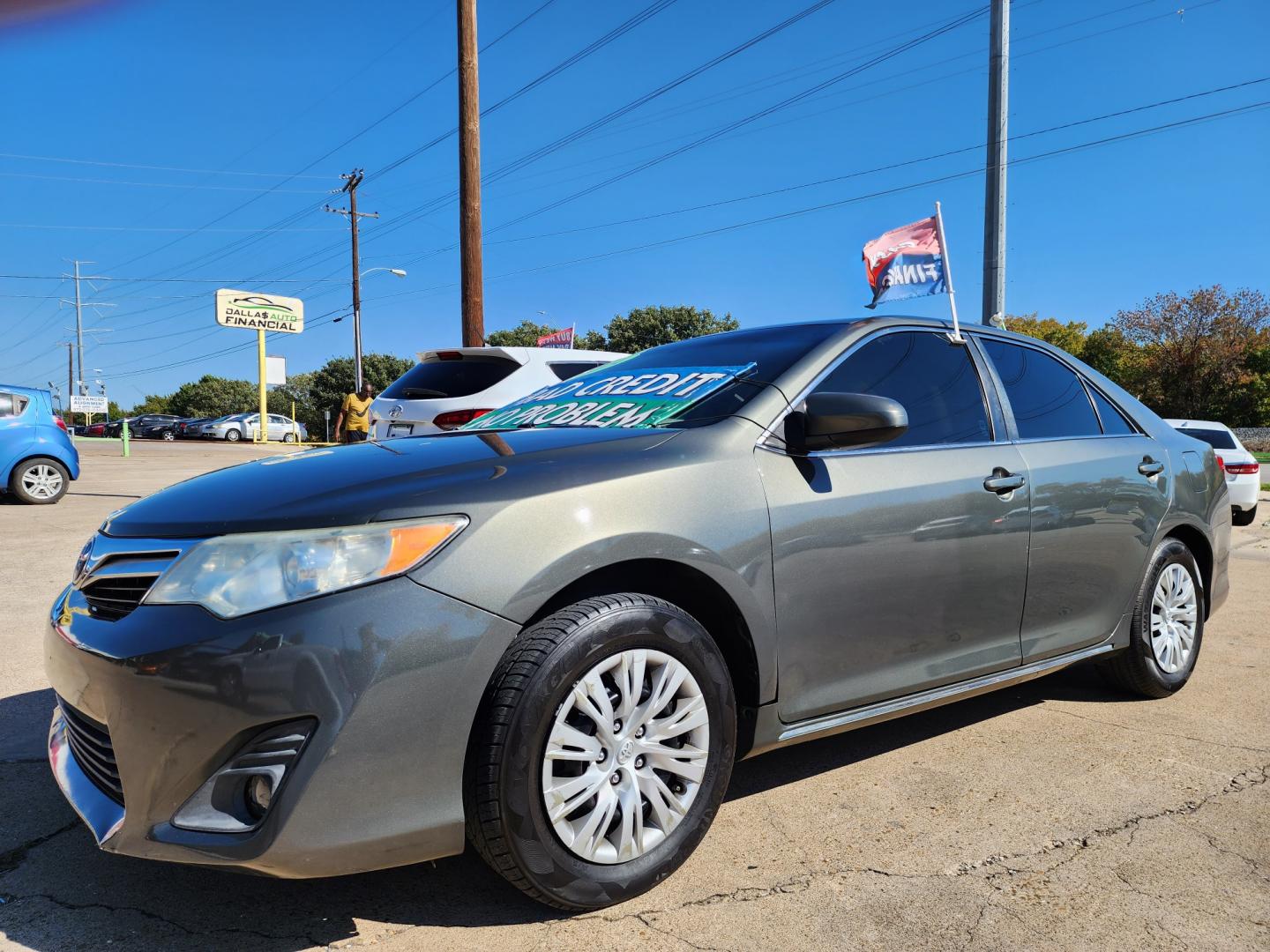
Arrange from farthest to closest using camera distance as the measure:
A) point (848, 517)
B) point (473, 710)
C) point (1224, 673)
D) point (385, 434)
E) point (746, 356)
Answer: point (385, 434) → point (1224, 673) → point (746, 356) → point (848, 517) → point (473, 710)

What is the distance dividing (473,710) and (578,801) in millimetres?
352

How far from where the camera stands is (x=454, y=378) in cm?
793

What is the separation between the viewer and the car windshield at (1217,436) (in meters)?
12.3

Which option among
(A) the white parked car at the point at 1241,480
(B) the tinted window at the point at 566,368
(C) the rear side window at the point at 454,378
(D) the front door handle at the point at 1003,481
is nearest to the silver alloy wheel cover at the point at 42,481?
(C) the rear side window at the point at 454,378

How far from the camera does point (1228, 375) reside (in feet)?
129

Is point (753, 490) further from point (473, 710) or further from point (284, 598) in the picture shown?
point (284, 598)

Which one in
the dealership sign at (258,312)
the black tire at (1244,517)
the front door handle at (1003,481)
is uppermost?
the dealership sign at (258,312)

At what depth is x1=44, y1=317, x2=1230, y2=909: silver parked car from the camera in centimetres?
194

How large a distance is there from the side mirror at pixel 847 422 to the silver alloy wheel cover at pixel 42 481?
11885 millimetres

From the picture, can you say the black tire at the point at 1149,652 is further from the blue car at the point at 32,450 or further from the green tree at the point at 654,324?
the green tree at the point at 654,324

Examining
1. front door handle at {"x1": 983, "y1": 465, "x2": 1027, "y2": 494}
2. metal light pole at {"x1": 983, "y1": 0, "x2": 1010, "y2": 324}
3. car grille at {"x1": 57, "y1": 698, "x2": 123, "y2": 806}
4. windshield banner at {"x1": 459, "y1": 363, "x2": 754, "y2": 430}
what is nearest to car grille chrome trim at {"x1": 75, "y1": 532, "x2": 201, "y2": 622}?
car grille at {"x1": 57, "y1": 698, "x2": 123, "y2": 806}

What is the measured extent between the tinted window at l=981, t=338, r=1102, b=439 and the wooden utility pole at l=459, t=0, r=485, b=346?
844 centimetres

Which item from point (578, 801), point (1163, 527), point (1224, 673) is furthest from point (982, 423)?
point (1224, 673)

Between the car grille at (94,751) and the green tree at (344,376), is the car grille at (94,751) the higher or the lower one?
the lower one
